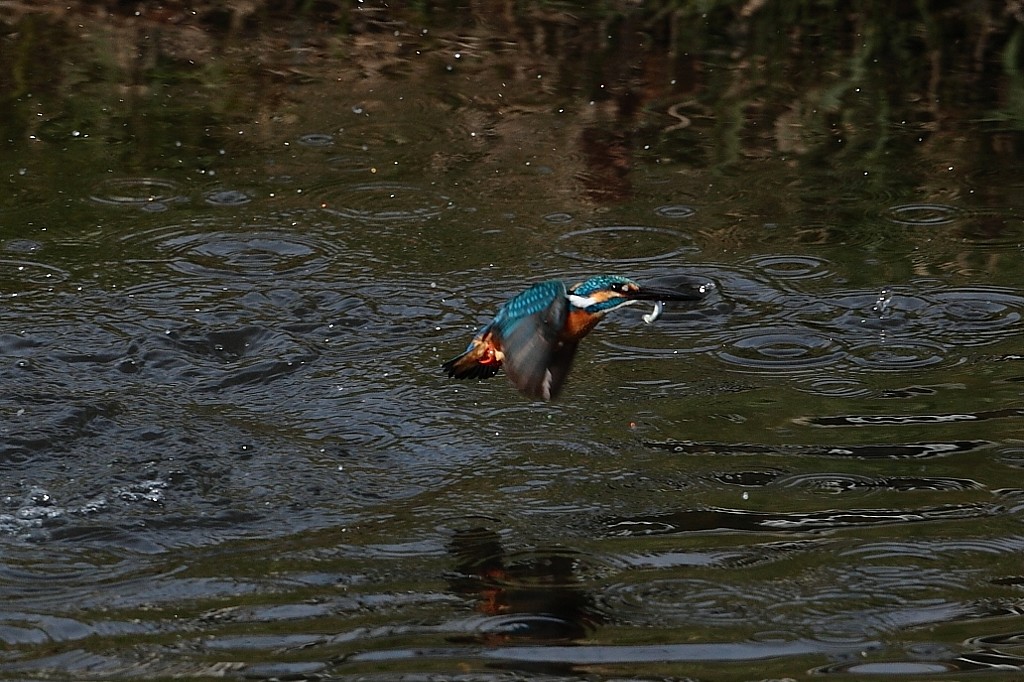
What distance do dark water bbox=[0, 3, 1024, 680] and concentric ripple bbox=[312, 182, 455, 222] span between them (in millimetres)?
26

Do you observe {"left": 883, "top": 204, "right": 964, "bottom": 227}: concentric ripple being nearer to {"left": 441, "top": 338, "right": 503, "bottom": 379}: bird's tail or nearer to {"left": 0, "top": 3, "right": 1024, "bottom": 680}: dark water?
{"left": 0, "top": 3, "right": 1024, "bottom": 680}: dark water

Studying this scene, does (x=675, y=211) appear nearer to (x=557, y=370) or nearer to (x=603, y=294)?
(x=603, y=294)

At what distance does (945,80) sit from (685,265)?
2949mm

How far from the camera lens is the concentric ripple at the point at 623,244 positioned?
625 centimetres

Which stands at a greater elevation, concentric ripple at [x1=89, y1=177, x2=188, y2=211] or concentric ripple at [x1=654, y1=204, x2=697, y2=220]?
concentric ripple at [x1=89, y1=177, x2=188, y2=211]

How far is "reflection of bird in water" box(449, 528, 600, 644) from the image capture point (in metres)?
3.79

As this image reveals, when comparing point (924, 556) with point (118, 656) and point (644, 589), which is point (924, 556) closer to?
point (644, 589)

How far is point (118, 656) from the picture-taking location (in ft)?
11.8

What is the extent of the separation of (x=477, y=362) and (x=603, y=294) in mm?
422

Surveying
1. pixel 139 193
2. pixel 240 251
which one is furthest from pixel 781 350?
pixel 139 193

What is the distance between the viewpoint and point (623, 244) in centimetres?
638

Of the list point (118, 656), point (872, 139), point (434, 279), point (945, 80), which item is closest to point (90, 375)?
point (434, 279)

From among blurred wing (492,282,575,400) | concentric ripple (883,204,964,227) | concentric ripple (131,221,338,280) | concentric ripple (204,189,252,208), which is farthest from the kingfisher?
concentric ripple (204,189,252,208)

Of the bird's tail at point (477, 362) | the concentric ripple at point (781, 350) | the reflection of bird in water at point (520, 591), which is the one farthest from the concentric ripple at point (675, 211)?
the reflection of bird in water at point (520, 591)
